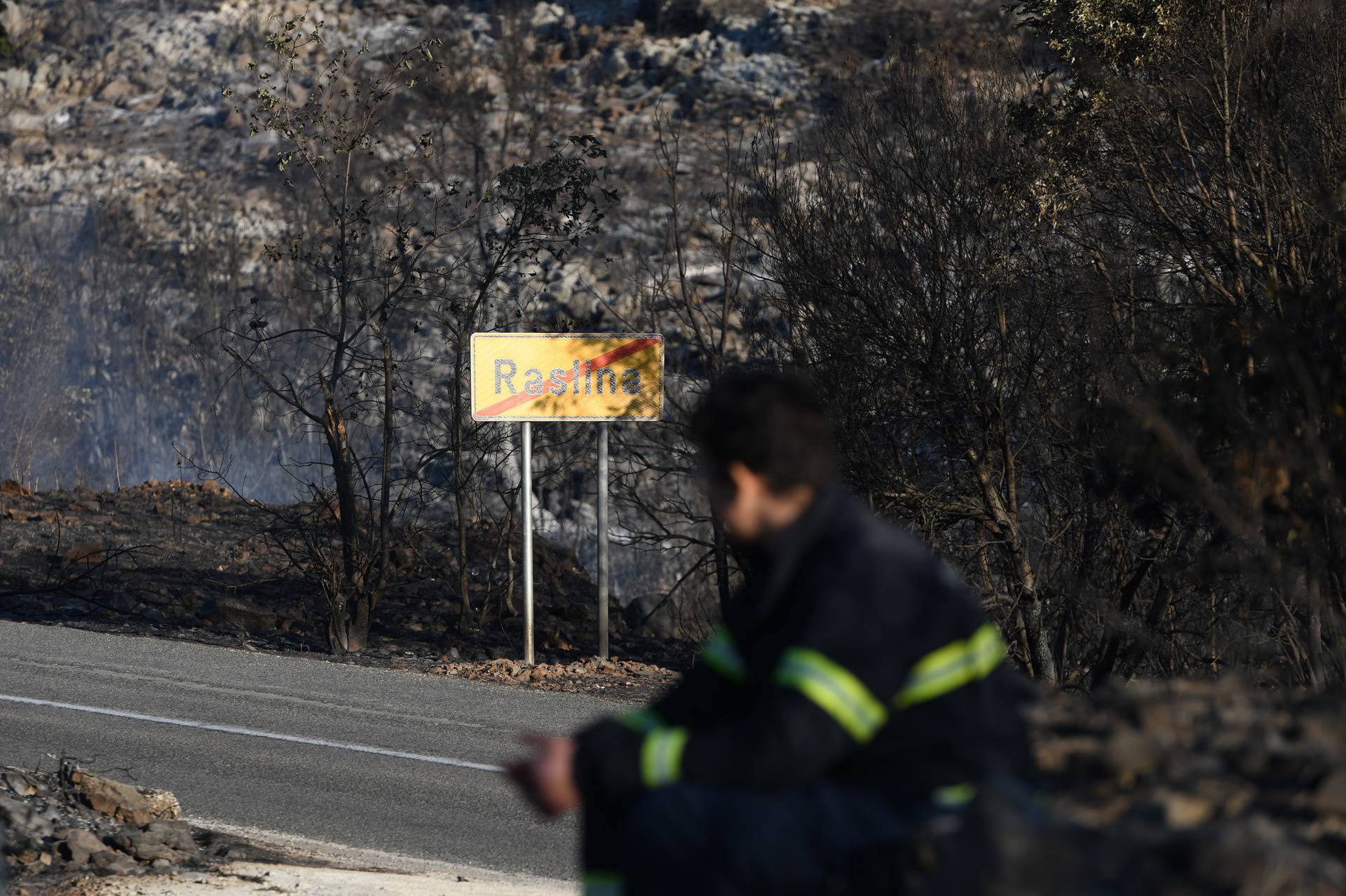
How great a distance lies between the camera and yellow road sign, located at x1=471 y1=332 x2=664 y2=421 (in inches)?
500

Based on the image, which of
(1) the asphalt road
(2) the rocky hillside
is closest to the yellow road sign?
(1) the asphalt road

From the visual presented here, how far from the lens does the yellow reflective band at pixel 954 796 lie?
92.4 inches

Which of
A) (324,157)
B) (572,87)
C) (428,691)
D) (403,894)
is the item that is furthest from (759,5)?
(403,894)

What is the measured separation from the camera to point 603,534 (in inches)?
506

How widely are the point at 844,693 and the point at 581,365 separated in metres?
10.6

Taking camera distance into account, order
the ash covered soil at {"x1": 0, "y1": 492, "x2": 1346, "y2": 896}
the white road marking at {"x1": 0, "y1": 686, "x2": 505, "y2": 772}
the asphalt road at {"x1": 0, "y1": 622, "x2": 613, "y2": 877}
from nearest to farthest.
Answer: the ash covered soil at {"x1": 0, "y1": 492, "x2": 1346, "y2": 896} < the asphalt road at {"x1": 0, "y1": 622, "x2": 613, "y2": 877} < the white road marking at {"x1": 0, "y1": 686, "x2": 505, "y2": 772}

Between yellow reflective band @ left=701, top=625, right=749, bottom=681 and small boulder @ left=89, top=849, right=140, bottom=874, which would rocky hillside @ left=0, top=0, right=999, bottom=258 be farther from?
yellow reflective band @ left=701, top=625, right=749, bottom=681

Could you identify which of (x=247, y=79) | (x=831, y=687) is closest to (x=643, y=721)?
(x=831, y=687)

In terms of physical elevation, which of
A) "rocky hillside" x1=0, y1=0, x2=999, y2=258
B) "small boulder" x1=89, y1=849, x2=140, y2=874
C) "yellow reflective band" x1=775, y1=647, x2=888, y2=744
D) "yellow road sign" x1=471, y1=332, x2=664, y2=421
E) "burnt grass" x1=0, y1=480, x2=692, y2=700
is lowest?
"burnt grass" x1=0, y1=480, x2=692, y2=700

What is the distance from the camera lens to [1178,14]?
1081 centimetres

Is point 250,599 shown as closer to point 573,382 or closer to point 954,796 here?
point 573,382

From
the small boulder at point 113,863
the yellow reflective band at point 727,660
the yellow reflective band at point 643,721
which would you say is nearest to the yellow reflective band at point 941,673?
the yellow reflective band at point 727,660

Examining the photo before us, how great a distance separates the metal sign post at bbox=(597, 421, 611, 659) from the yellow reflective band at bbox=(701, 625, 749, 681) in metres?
9.97

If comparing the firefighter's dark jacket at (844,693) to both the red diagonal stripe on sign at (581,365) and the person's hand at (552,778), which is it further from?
the red diagonal stripe on sign at (581,365)
